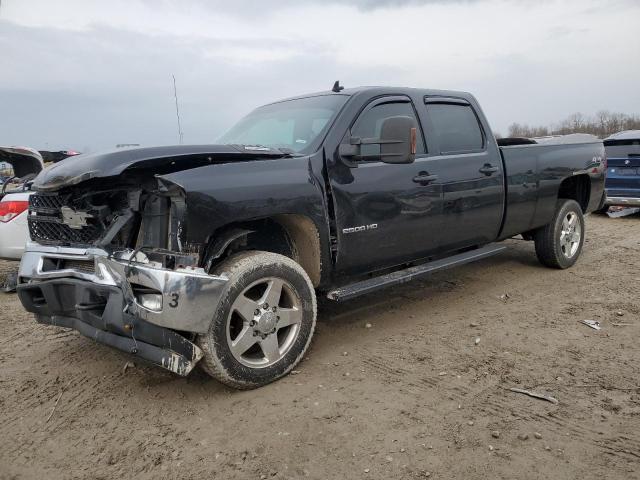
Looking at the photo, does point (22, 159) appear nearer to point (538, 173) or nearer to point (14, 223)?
point (14, 223)

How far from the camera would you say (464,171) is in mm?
4391

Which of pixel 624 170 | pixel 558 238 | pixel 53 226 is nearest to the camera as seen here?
pixel 53 226

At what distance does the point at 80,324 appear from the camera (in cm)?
301

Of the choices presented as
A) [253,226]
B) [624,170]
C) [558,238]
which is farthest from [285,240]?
[624,170]

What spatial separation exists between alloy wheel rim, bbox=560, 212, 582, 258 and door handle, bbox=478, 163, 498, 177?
5.32 ft

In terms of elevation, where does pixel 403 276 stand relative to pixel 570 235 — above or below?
above

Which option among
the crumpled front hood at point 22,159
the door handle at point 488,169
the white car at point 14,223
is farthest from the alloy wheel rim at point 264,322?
the crumpled front hood at point 22,159

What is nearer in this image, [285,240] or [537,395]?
[537,395]

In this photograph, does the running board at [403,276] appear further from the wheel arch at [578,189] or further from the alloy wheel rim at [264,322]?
the wheel arch at [578,189]

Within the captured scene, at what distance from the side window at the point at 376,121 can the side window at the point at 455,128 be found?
0.26 metres

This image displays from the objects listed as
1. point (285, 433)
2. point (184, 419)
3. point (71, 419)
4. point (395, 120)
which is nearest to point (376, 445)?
point (285, 433)

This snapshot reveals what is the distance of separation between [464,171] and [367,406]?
237 centimetres

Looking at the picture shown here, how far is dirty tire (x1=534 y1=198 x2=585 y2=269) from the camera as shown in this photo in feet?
18.6

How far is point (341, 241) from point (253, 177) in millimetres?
832
